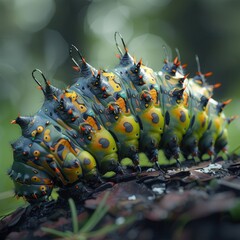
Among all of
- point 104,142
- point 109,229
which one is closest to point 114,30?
point 104,142

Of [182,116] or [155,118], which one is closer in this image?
[155,118]

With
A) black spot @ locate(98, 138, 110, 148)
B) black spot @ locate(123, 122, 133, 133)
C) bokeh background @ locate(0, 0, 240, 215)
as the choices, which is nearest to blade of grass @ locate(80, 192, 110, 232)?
black spot @ locate(98, 138, 110, 148)

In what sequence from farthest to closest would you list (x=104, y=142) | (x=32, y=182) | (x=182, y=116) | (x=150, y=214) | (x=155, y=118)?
(x=182, y=116) < (x=155, y=118) < (x=104, y=142) < (x=32, y=182) < (x=150, y=214)

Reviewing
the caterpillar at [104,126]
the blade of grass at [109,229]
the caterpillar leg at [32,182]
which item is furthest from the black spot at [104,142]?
the blade of grass at [109,229]

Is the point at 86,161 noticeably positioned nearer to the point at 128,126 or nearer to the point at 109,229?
the point at 128,126

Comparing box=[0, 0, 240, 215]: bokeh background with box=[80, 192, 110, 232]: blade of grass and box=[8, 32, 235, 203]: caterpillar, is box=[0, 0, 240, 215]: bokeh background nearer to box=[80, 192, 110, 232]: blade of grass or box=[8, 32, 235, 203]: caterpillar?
box=[8, 32, 235, 203]: caterpillar

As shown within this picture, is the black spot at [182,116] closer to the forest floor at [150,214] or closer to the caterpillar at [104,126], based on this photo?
the caterpillar at [104,126]

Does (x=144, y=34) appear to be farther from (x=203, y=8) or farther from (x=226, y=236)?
(x=226, y=236)
